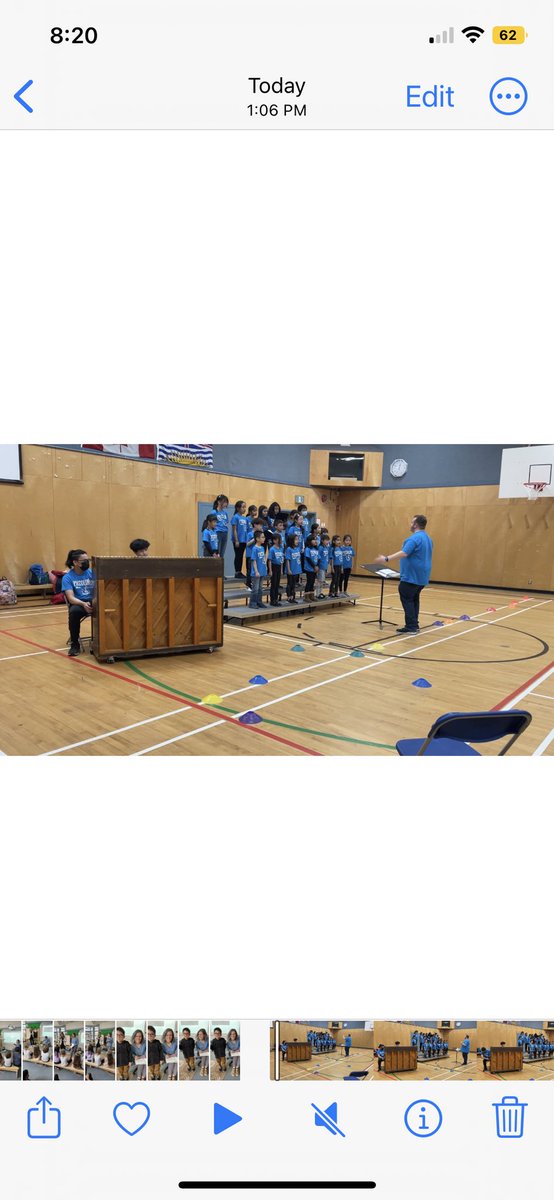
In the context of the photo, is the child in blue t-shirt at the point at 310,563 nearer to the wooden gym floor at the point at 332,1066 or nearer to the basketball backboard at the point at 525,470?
the basketball backboard at the point at 525,470

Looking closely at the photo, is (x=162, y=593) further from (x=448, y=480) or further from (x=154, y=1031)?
(x=448, y=480)

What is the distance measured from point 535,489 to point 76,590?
1119 centimetres

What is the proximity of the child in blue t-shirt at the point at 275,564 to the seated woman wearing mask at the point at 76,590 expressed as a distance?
342 centimetres

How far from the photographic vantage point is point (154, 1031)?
990 mm

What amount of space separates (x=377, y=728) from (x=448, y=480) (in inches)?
499

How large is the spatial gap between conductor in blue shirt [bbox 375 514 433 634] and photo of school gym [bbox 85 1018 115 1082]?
6.32m

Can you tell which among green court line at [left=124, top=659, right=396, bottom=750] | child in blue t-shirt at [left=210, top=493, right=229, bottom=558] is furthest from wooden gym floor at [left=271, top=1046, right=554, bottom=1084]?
child in blue t-shirt at [left=210, top=493, right=229, bottom=558]

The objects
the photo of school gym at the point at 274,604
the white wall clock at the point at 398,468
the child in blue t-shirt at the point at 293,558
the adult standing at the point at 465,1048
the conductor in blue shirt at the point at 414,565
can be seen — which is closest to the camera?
the adult standing at the point at 465,1048

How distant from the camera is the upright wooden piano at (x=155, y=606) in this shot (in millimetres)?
5500

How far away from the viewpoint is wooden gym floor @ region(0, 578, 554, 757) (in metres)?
3.70

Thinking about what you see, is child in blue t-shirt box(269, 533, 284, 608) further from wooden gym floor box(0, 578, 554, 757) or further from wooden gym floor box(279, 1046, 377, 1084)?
wooden gym floor box(279, 1046, 377, 1084)

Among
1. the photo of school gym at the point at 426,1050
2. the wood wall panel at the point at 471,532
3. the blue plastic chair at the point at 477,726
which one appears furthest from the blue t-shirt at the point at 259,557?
the photo of school gym at the point at 426,1050
